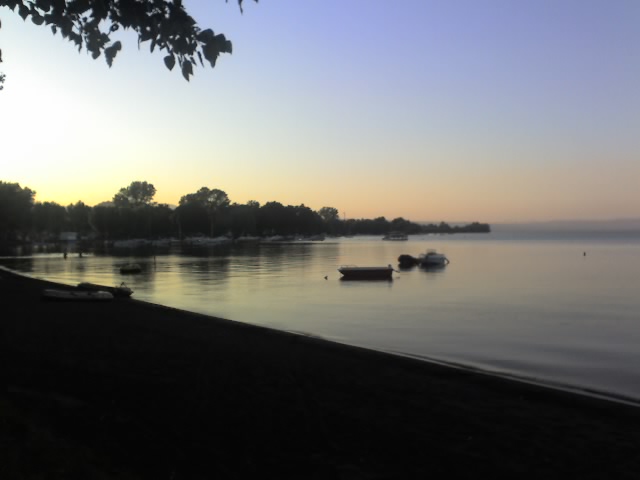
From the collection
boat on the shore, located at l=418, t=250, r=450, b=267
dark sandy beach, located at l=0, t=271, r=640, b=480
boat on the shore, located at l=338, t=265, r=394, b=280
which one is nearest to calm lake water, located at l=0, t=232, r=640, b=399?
boat on the shore, located at l=338, t=265, r=394, b=280

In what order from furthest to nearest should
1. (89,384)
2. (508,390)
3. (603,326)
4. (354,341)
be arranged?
(603,326) < (354,341) < (508,390) < (89,384)

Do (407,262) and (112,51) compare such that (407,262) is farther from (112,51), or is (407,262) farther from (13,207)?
(13,207)

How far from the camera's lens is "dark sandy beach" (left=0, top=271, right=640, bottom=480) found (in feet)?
23.1

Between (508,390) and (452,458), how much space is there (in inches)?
199

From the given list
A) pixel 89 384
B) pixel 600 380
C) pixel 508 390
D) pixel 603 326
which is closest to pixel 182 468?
pixel 89 384

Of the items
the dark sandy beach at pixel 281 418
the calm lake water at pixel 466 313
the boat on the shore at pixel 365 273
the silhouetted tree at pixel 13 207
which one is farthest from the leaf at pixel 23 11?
the silhouetted tree at pixel 13 207

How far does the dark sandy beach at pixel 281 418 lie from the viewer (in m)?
7.03

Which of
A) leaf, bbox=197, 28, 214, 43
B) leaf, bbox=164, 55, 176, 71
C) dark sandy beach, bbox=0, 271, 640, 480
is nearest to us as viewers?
leaf, bbox=197, 28, 214, 43

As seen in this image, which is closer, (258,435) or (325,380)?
(258,435)

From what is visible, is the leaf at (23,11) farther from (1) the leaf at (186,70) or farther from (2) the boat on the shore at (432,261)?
(2) the boat on the shore at (432,261)

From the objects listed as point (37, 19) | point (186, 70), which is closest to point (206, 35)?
point (186, 70)

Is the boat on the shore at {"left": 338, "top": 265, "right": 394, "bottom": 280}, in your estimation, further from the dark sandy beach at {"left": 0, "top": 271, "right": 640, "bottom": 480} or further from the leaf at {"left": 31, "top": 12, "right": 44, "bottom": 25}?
the leaf at {"left": 31, "top": 12, "right": 44, "bottom": 25}

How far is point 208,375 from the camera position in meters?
12.9

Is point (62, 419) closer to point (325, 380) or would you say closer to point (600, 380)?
point (325, 380)
